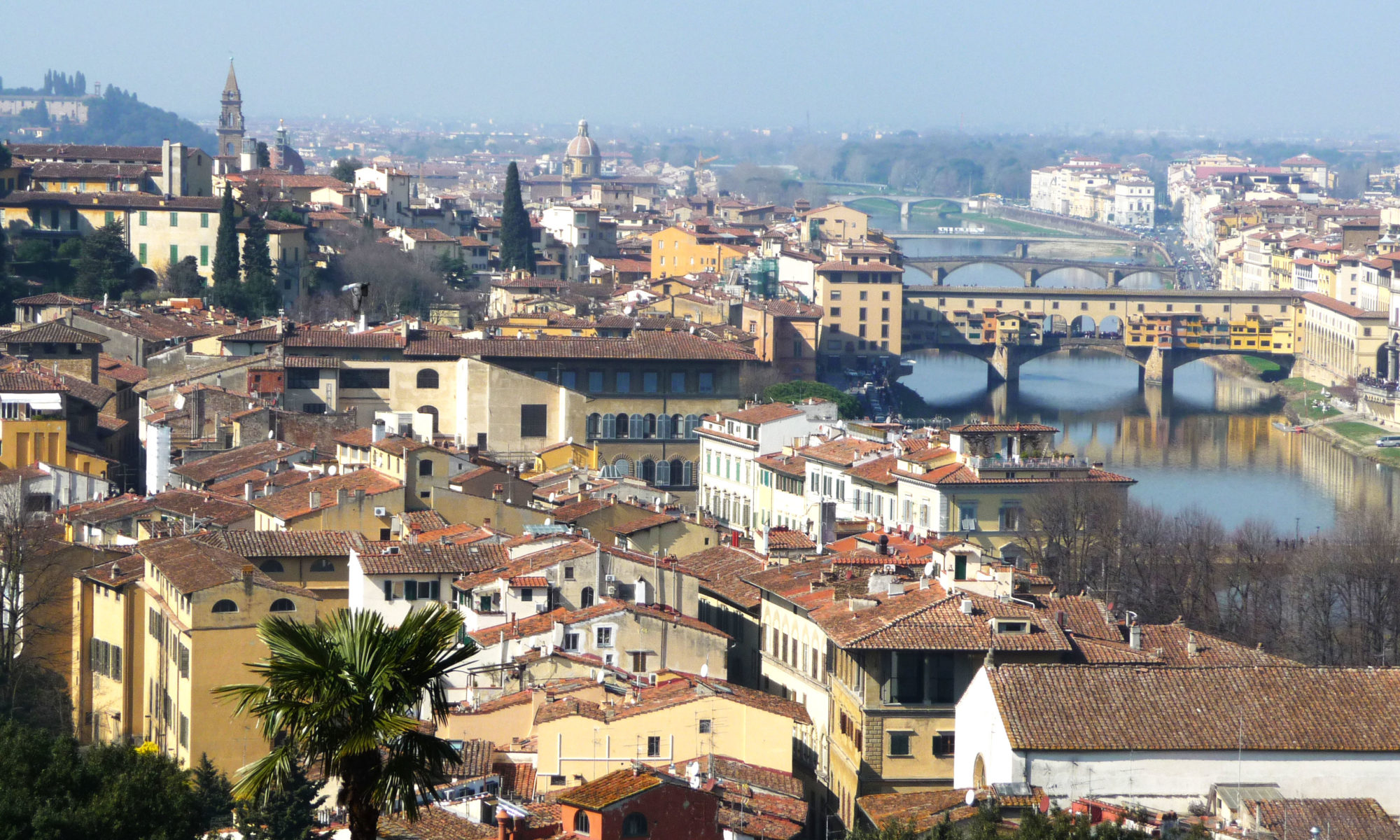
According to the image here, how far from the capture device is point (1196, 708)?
40.8ft

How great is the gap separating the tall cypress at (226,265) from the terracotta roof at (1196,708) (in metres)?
26.1

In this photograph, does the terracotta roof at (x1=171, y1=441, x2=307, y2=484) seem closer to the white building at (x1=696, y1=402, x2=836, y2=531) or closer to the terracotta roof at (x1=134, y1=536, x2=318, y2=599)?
the terracotta roof at (x1=134, y1=536, x2=318, y2=599)

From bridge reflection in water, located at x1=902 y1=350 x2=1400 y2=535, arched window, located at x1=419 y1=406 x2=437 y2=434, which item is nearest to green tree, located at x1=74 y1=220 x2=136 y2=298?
arched window, located at x1=419 y1=406 x2=437 y2=434

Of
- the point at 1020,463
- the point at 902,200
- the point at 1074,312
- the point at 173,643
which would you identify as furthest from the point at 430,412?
the point at 902,200

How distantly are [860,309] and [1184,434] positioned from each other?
10505 millimetres

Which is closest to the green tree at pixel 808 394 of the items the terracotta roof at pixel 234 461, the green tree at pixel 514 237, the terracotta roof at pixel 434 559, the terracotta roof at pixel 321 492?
the green tree at pixel 514 237

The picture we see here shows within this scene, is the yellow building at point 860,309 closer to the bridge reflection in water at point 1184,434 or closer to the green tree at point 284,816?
the bridge reflection in water at point 1184,434

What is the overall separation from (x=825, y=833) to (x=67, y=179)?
31348 mm

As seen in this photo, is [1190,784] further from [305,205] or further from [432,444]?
[305,205]

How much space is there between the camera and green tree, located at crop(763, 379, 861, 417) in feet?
125

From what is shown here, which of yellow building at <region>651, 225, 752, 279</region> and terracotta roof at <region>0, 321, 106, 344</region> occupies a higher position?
terracotta roof at <region>0, 321, 106, 344</region>

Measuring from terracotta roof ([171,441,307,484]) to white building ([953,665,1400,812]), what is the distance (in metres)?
11.4

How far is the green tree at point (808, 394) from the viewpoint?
1496 inches

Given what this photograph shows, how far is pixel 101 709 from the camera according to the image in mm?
17094
